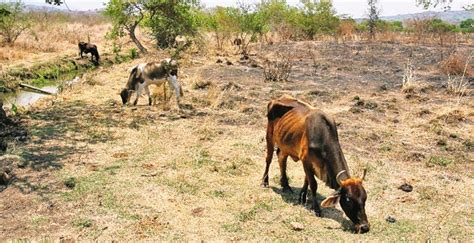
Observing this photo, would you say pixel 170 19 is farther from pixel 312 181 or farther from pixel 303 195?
pixel 312 181

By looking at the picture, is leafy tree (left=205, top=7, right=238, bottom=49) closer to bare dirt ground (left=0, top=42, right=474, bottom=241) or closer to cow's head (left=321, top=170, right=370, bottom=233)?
bare dirt ground (left=0, top=42, right=474, bottom=241)

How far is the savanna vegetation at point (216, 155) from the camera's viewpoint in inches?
253

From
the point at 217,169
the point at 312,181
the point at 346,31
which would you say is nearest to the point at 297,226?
the point at 312,181

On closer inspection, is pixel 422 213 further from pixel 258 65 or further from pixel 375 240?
pixel 258 65

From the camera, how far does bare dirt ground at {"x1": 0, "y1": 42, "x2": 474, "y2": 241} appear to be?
6363 mm

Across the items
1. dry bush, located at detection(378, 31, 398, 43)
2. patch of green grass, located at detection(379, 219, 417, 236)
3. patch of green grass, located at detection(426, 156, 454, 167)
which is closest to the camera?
patch of green grass, located at detection(379, 219, 417, 236)

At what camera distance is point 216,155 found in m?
9.26

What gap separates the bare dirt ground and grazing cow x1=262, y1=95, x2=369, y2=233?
0.37 meters

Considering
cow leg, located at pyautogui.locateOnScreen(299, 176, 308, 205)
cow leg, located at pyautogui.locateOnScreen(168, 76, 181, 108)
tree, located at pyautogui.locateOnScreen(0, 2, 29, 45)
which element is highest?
tree, located at pyautogui.locateOnScreen(0, 2, 29, 45)

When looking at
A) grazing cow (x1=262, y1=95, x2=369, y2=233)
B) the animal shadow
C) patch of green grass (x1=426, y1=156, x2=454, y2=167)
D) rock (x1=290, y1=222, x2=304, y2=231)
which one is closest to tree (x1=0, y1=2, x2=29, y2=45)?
grazing cow (x1=262, y1=95, x2=369, y2=233)

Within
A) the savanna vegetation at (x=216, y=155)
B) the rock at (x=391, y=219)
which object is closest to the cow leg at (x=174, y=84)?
the savanna vegetation at (x=216, y=155)

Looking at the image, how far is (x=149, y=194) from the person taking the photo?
735cm

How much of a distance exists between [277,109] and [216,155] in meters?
2.21

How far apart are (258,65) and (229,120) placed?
1028 centimetres
